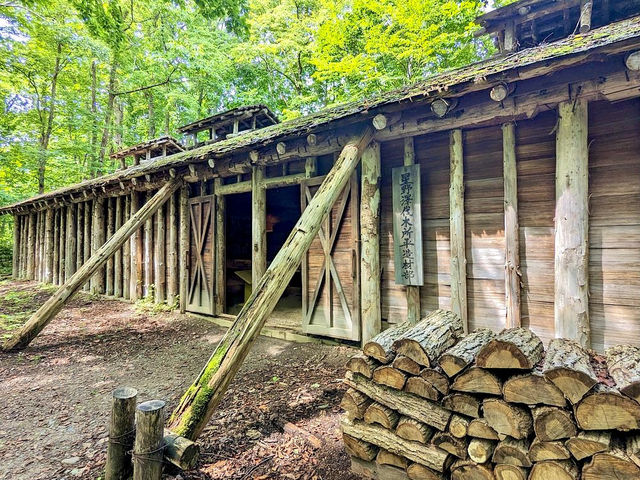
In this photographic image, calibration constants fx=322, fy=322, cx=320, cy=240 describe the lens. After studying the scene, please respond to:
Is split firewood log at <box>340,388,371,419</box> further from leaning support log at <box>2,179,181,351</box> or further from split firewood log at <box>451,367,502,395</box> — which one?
leaning support log at <box>2,179,181,351</box>

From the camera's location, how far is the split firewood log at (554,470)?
1.71 metres

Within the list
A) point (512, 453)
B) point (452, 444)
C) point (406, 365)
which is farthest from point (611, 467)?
point (406, 365)

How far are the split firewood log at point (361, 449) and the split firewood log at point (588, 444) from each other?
123 centimetres

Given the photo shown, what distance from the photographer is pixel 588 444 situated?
1677 millimetres

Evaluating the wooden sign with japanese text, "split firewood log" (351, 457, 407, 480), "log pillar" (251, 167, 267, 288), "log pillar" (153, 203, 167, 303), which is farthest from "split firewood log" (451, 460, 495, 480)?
→ "log pillar" (153, 203, 167, 303)

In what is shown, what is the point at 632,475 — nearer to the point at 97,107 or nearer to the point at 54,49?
the point at 54,49

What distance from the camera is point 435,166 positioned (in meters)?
4.48

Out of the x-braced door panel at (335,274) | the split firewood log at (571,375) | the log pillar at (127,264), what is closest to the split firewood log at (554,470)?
the split firewood log at (571,375)

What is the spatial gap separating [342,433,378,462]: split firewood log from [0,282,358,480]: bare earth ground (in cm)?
18

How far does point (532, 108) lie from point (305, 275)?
3941 mm

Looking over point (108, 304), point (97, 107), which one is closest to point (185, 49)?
point (97, 107)

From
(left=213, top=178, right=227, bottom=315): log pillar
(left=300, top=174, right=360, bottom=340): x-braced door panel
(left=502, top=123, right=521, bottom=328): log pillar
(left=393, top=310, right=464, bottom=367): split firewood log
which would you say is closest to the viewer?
(left=393, top=310, right=464, bottom=367): split firewood log

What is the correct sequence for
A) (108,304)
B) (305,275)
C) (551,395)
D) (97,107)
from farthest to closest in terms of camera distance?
(97,107)
(108,304)
(305,275)
(551,395)

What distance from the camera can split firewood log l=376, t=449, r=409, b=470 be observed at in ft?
7.31
